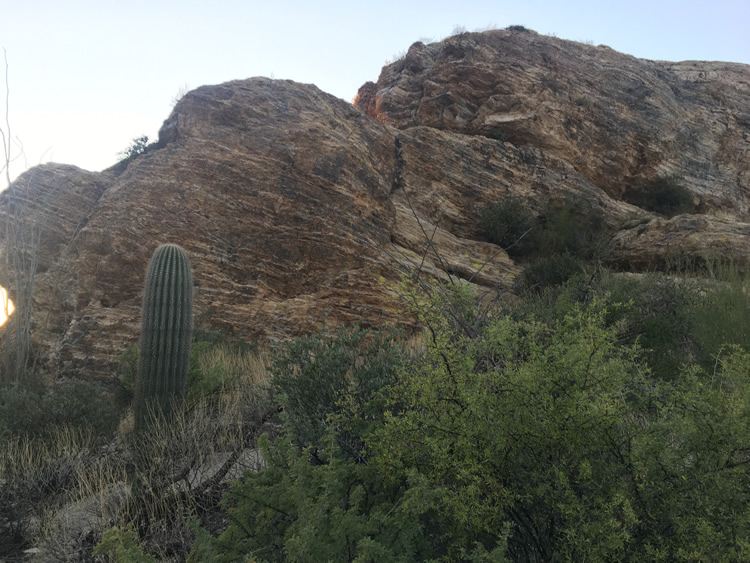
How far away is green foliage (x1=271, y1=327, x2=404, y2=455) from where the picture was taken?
3139 millimetres

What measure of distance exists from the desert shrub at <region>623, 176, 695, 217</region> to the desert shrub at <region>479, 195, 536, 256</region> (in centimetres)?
576

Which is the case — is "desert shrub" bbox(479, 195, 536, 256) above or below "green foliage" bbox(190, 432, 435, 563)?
above

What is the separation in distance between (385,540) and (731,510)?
1.26 metres

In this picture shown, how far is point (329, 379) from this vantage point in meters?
3.59

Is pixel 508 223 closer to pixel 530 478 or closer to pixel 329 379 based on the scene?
pixel 329 379

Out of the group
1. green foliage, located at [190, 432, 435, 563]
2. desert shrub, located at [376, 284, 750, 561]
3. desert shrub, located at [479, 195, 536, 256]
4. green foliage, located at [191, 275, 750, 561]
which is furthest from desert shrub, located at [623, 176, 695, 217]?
green foliage, located at [190, 432, 435, 563]

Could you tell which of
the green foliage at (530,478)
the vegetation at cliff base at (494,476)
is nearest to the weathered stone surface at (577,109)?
the vegetation at cliff base at (494,476)

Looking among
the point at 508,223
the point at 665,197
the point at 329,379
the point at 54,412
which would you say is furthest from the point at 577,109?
the point at 54,412

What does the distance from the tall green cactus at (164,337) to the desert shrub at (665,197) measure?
52.9ft

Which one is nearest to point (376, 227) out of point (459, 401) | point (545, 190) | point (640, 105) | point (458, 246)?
point (458, 246)

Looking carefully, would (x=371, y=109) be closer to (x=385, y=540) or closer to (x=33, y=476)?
(x=33, y=476)

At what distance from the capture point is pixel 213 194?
1099cm

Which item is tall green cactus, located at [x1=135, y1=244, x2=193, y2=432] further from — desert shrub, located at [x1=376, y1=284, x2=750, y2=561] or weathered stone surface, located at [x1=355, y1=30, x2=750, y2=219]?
weathered stone surface, located at [x1=355, y1=30, x2=750, y2=219]

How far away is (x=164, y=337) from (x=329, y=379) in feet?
9.40
